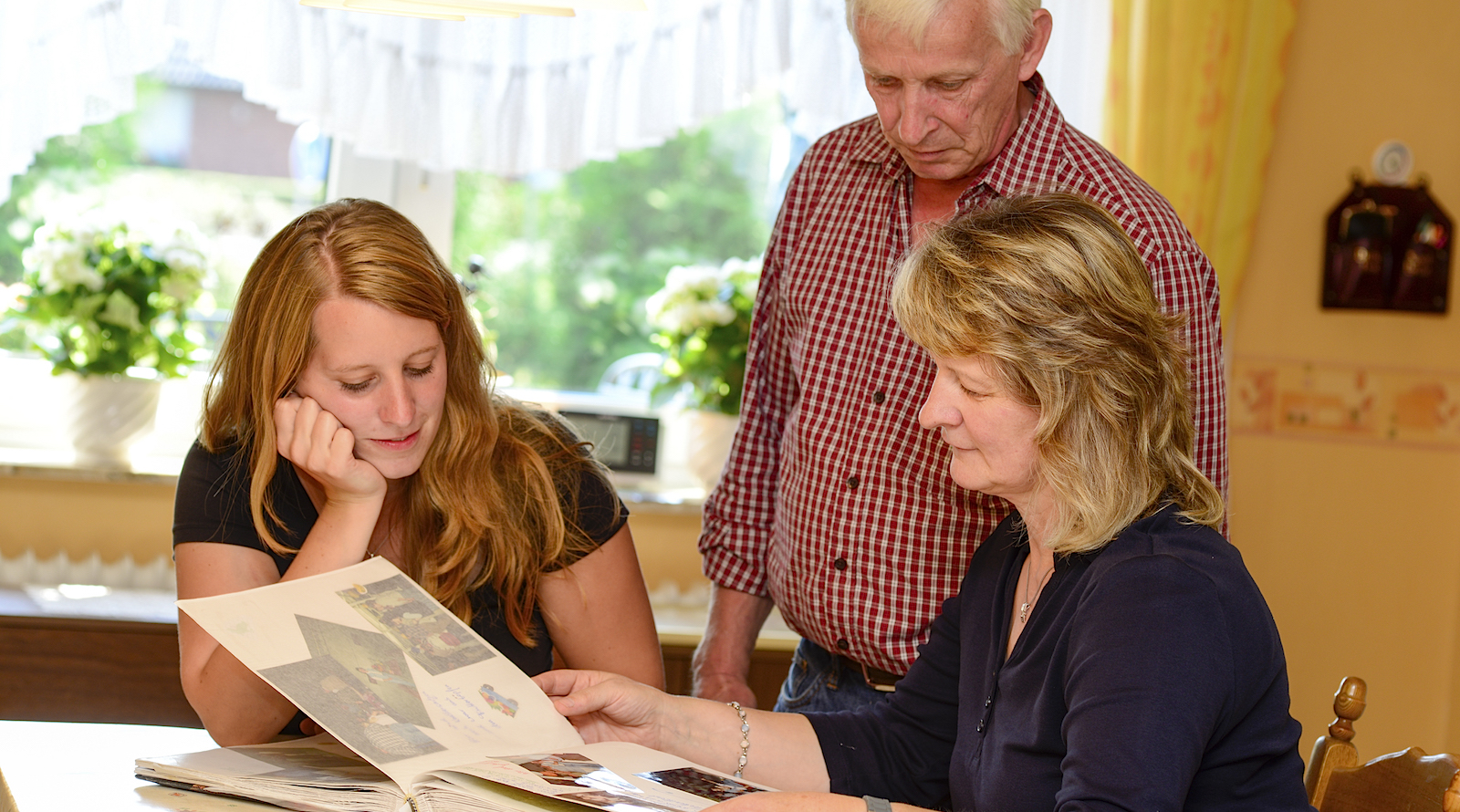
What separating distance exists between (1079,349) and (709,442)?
64.2 inches

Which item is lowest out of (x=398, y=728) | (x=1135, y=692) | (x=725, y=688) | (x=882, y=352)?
(x=725, y=688)

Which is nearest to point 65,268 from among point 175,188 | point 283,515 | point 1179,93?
point 175,188

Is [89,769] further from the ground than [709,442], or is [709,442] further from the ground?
[709,442]

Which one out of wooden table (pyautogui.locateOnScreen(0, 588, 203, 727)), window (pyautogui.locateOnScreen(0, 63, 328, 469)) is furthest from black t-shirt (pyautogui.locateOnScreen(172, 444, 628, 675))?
window (pyautogui.locateOnScreen(0, 63, 328, 469))

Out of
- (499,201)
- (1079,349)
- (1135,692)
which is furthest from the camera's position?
(499,201)

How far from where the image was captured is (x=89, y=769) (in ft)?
3.77

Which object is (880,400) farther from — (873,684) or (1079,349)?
(1079,349)

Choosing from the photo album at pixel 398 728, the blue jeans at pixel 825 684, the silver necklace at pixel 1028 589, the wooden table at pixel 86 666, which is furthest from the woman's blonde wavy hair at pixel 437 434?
the wooden table at pixel 86 666

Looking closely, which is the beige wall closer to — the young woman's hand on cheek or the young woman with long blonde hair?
the young woman with long blonde hair

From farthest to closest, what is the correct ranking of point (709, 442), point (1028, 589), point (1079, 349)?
1. point (709, 442)
2. point (1028, 589)
3. point (1079, 349)

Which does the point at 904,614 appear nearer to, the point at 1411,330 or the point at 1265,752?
the point at 1265,752

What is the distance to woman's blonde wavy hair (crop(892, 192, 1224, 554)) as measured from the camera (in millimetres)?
1067

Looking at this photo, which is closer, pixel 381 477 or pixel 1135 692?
pixel 1135 692

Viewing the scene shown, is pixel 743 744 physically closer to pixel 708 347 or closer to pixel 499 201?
pixel 708 347
